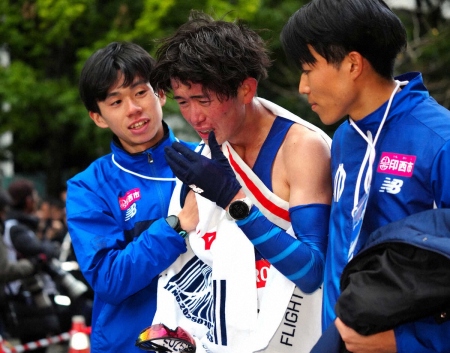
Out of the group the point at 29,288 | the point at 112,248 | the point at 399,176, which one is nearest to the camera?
the point at 399,176

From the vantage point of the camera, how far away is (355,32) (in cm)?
241

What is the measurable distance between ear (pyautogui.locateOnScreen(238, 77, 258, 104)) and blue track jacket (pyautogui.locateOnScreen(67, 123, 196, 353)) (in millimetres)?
610

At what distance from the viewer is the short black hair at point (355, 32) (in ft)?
7.89

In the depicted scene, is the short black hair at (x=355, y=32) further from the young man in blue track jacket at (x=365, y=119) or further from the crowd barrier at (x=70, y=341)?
the crowd barrier at (x=70, y=341)

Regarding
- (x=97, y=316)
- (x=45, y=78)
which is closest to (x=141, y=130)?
(x=97, y=316)

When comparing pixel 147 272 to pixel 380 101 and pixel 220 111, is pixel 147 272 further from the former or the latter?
pixel 380 101

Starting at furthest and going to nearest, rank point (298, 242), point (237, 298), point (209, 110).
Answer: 1. point (209, 110)
2. point (237, 298)
3. point (298, 242)

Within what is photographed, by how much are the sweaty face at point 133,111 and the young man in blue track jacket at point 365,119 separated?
3.34 ft

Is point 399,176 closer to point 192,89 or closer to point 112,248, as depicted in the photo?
point 192,89

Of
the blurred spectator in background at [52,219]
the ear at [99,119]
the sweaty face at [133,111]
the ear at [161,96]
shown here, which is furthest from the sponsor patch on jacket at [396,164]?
the blurred spectator in background at [52,219]

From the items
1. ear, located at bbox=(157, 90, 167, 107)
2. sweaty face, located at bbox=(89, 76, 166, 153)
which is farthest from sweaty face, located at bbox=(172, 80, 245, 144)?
sweaty face, located at bbox=(89, 76, 166, 153)

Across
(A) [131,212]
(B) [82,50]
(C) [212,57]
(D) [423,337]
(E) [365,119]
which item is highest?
(C) [212,57]

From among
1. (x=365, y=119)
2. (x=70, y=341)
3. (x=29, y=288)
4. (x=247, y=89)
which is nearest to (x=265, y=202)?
(x=247, y=89)

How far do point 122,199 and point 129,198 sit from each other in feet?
0.12
